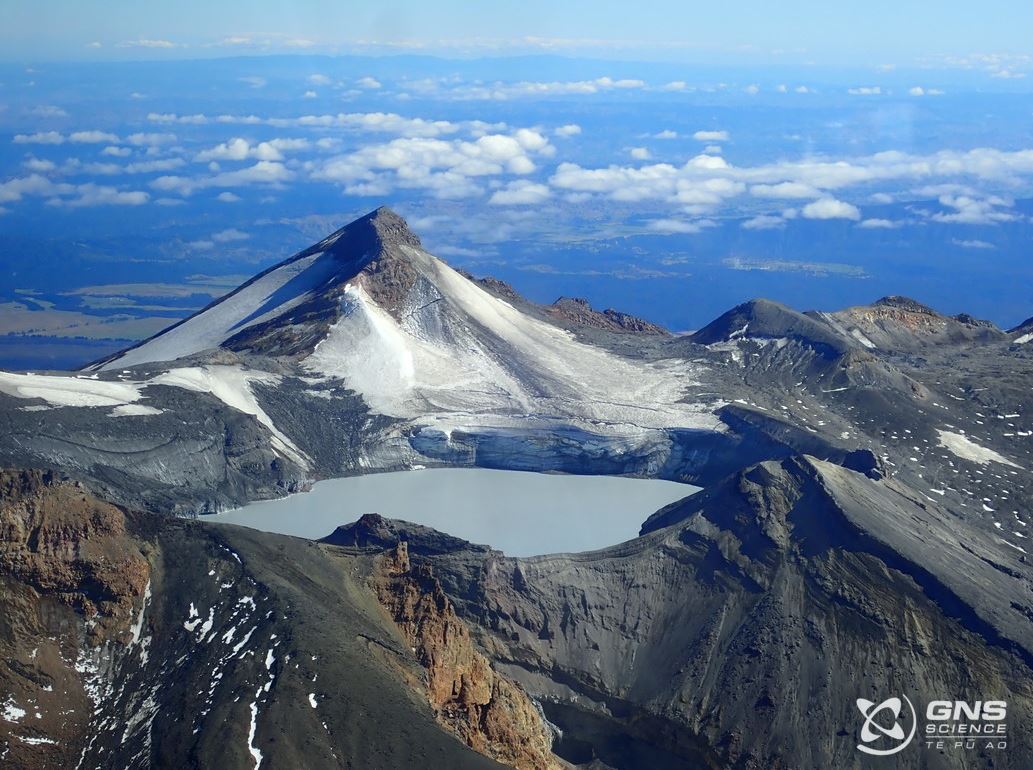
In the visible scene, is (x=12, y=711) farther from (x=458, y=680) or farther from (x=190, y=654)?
(x=458, y=680)

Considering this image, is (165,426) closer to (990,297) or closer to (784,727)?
(784,727)

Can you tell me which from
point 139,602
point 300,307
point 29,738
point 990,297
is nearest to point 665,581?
point 139,602

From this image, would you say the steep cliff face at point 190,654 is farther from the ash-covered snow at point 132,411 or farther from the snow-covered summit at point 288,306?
the snow-covered summit at point 288,306

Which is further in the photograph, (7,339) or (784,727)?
(7,339)

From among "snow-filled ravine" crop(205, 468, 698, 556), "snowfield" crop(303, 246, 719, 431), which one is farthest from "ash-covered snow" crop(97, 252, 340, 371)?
"snow-filled ravine" crop(205, 468, 698, 556)

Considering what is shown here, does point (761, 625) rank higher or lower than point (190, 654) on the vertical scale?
lower

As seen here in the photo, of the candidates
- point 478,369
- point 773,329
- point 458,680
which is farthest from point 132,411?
point 773,329

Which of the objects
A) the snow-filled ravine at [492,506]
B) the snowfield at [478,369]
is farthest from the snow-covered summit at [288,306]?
the snow-filled ravine at [492,506]
